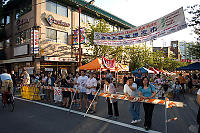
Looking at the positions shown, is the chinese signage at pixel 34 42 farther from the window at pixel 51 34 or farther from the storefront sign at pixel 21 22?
the storefront sign at pixel 21 22

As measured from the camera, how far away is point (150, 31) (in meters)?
6.82

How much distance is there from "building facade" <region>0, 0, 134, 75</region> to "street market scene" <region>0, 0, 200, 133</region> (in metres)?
0.11

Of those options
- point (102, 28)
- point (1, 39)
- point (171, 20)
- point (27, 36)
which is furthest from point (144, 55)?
point (1, 39)

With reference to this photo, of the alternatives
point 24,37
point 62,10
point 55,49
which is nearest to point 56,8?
point 62,10

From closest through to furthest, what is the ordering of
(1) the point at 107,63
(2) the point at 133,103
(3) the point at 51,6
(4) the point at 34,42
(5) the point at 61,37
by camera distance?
(2) the point at 133,103
(1) the point at 107,63
(4) the point at 34,42
(3) the point at 51,6
(5) the point at 61,37

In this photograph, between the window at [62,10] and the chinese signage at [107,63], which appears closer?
the chinese signage at [107,63]

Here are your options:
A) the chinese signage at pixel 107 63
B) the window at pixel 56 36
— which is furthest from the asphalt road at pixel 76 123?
the window at pixel 56 36

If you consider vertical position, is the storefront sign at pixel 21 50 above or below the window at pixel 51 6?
below

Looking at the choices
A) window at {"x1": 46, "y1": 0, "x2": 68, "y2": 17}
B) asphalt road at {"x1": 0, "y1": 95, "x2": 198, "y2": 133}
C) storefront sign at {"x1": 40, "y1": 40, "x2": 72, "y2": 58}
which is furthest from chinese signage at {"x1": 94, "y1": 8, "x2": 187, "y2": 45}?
window at {"x1": 46, "y1": 0, "x2": 68, "y2": 17}

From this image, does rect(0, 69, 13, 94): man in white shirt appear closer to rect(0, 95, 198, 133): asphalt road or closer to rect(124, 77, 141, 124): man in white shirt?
rect(0, 95, 198, 133): asphalt road

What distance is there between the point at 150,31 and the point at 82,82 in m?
4.20

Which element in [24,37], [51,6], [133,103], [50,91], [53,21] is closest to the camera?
[133,103]

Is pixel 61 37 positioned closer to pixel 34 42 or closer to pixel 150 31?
pixel 34 42

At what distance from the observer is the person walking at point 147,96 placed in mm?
4754
